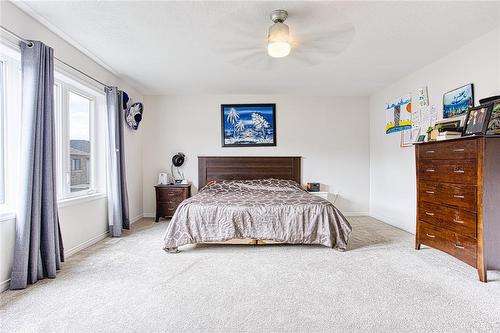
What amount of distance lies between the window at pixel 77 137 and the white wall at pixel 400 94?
4.44m

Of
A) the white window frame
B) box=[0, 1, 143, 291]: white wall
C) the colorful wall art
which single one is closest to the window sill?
box=[0, 1, 143, 291]: white wall

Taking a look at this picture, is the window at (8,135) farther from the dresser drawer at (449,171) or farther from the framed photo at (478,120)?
the framed photo at (478,120)

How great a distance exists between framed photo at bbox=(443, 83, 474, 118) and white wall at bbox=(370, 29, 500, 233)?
0.20 ft

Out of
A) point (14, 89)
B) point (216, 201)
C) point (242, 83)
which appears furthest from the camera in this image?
point (242, 83)

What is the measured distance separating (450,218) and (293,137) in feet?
9.98

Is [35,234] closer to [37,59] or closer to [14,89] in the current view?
[14,89]

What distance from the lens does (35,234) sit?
7.68ft

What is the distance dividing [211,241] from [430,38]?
324 centimetres

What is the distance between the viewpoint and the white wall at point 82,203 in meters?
2.25

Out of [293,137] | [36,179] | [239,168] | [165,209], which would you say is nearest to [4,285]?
[36,179]

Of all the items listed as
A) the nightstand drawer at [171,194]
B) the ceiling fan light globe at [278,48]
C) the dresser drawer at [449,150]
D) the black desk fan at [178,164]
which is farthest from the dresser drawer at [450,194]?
the black desk fan at [178,164]

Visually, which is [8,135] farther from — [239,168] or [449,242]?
[449,242]

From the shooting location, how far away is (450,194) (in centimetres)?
269

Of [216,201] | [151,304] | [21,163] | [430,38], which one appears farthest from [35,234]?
[430,38]
